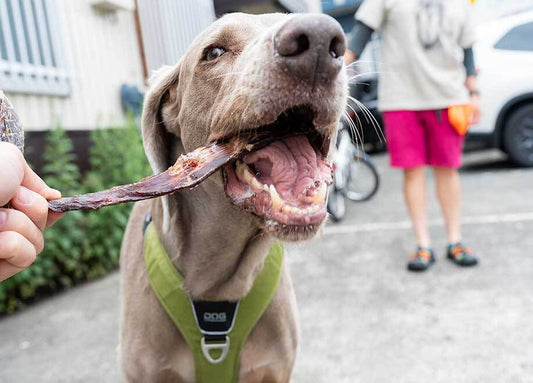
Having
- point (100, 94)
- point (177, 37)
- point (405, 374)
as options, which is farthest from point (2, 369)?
point (177, 37)

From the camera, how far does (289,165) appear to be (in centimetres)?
153

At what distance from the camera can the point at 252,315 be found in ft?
6.13

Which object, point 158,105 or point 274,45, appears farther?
point 158,105

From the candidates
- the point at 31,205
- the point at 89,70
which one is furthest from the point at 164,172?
the point at 89,70

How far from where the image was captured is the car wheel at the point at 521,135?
7.38 m

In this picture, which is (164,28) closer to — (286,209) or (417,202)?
(417,202)

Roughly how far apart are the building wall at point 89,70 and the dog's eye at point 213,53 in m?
3.01

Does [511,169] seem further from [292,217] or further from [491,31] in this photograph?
[292,217]

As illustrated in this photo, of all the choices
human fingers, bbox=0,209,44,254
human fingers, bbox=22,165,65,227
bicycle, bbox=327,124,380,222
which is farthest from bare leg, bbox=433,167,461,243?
human fingers, bbox=0,209,44,254

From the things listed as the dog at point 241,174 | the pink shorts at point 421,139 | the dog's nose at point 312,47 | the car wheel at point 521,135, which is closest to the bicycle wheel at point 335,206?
the pink shorts at point 421,139

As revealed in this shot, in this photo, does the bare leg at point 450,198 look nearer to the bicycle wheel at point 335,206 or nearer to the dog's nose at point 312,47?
the bicycle wheel at point 335,206

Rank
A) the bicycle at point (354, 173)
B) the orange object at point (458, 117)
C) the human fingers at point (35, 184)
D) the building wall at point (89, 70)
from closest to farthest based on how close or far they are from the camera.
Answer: the human fingers at point (35, 184), the orange object at point (458, 117), the building wall at point (89, 70), the bicycle at point (354, 173)

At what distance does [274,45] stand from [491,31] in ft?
23.3

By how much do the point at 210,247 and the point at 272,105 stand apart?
68cm
